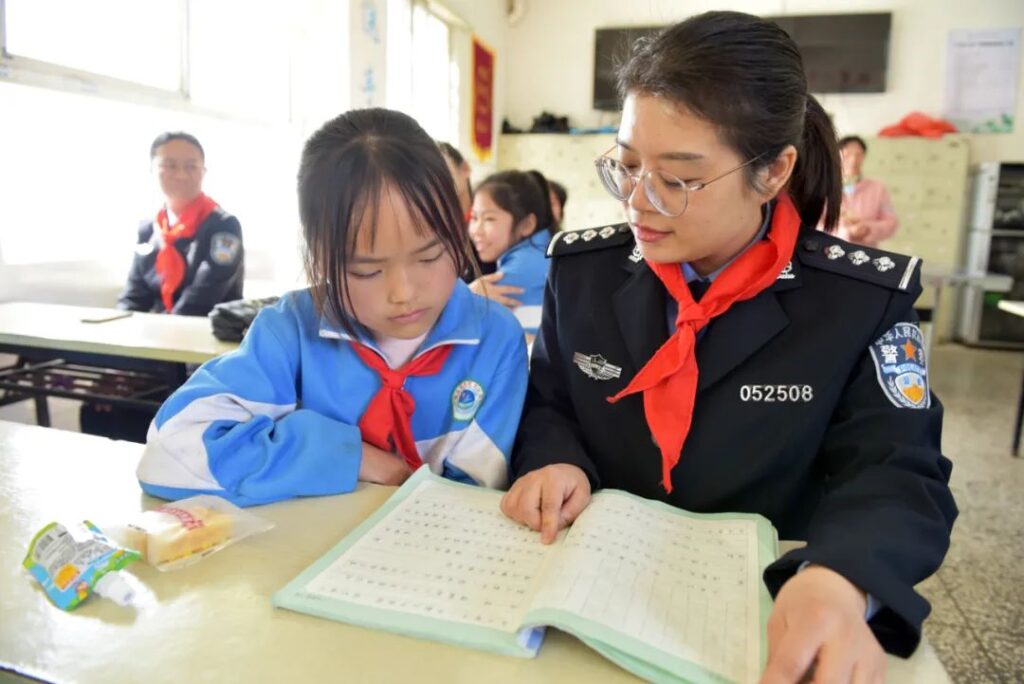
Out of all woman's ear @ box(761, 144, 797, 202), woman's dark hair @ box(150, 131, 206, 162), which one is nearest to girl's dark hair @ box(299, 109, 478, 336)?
woman's ear @ box(761, 144, 797, 202)

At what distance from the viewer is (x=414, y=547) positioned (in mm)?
674

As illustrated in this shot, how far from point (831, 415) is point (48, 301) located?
2.73 metres

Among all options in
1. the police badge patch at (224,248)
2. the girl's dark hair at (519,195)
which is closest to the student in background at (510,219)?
A: the girl's dark hair at (519,195)

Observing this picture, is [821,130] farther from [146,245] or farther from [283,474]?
[146,245]

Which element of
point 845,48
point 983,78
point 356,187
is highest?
point 845,48

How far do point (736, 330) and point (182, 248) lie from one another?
8.48 feet

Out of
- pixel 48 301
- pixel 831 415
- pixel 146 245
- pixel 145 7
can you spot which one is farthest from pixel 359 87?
pixel 831 415

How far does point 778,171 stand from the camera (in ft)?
2.77

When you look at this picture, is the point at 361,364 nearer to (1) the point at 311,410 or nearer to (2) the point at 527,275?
(1) the point at 311,410

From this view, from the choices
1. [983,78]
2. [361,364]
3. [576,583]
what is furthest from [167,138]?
[983,78]

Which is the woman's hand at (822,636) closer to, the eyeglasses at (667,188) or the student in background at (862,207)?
the eyeglasses at (667,188)

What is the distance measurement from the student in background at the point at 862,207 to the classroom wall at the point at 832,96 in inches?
42.4

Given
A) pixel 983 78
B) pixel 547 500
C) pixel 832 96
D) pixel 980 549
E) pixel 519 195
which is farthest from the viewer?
pixel 832 96

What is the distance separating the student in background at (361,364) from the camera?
82 centimetres
